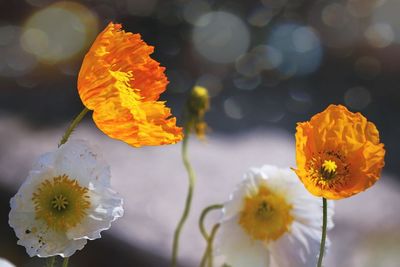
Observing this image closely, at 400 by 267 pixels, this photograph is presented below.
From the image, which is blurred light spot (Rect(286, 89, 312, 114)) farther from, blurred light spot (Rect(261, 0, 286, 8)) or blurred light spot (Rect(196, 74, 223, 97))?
blurred light spot (Rect(261, 0, 286, 8))

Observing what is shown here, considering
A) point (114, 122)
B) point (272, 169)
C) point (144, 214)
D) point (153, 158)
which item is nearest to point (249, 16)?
point (153, 158)

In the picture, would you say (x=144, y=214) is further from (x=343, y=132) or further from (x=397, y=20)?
(x=397, y=20)

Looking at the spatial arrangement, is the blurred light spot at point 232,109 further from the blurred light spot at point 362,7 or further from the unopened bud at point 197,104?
the unopened bud at point 197,104

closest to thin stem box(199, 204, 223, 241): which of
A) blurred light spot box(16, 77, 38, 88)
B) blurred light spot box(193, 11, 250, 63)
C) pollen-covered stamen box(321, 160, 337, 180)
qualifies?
pollen-covered stamen box(321, 160, 337, 180)

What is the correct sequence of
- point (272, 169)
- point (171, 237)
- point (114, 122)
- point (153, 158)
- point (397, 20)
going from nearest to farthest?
point (114, 122) < point (272, 169) < point (171, 237) < point (153, 158) < point (397, 20)

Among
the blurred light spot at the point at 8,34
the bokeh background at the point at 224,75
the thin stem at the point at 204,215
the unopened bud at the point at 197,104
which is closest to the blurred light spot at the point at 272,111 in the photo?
the bokeh background at the point at 224,75

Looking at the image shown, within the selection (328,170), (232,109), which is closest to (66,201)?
(328,170)

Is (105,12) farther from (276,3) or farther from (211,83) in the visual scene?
(276,3)

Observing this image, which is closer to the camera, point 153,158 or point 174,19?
point 153,158
